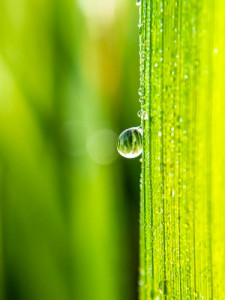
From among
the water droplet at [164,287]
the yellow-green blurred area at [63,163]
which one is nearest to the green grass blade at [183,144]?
the water droplet at [164,287]

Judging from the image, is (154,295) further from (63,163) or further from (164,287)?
(63,163)

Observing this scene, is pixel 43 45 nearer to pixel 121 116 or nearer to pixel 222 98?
pixel 121 116

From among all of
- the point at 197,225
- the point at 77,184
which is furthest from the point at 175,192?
the point at 77,184

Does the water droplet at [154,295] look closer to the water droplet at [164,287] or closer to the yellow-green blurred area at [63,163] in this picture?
the water droplet at [164,287]

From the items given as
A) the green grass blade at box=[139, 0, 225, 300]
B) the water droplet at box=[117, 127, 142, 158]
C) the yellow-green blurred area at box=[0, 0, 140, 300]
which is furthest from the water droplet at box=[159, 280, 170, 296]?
the yellow-green blurred area at box=[0, 0, 140, 300]

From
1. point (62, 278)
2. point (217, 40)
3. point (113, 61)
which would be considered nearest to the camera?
point (217, 40)
